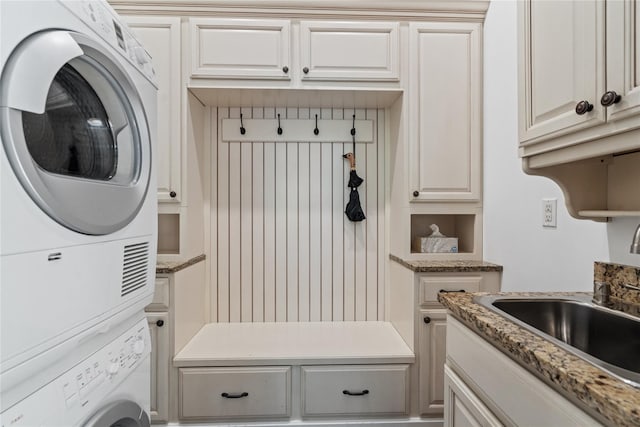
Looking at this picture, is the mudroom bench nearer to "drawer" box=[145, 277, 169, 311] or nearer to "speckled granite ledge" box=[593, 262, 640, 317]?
"drawer" box=[145, 277, 169, 311]

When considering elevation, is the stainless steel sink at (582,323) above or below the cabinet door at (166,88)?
below

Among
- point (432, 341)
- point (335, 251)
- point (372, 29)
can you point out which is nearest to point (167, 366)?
point (335, 251)

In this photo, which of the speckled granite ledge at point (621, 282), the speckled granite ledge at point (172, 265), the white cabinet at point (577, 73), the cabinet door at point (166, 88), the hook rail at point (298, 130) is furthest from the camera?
the hook rail at point (298, 130)

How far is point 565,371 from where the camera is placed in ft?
2.03

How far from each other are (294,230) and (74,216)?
1.65m

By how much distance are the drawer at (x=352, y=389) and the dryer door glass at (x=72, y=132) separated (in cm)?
144

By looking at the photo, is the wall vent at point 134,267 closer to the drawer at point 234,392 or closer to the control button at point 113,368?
the control button at point 113,368

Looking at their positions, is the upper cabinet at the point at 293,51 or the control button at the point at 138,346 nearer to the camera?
the control button at the point at 138,346

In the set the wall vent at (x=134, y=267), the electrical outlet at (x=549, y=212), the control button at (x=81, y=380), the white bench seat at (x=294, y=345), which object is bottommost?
the white bench seat at (x=294, y=345)

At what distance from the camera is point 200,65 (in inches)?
73.6

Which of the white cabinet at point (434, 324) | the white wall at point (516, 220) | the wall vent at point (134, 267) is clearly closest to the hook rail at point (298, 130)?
the white wall at point (516, 220)

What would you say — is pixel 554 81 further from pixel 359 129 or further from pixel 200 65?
pixel 200 65

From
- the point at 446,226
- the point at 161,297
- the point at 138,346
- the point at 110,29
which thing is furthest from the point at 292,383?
the point at 110,29

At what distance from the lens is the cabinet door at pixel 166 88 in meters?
1.86
